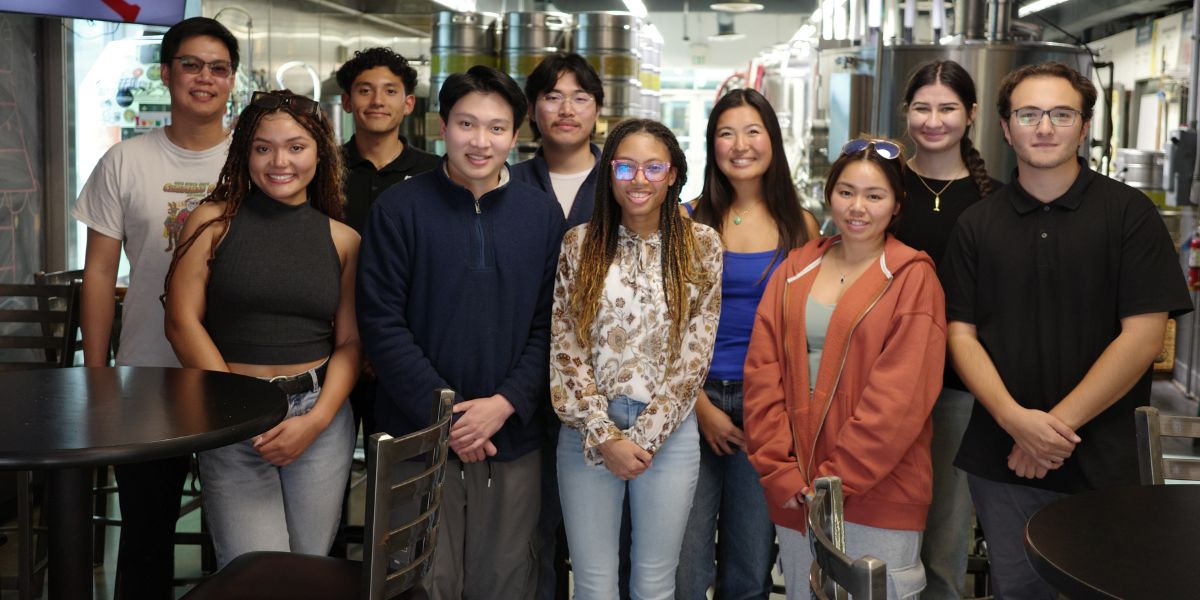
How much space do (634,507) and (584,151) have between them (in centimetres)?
108

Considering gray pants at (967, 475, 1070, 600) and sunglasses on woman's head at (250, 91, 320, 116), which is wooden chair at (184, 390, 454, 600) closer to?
sunglasses on woman's head at (250, 91, 320, 116)

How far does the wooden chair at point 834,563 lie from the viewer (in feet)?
4.67

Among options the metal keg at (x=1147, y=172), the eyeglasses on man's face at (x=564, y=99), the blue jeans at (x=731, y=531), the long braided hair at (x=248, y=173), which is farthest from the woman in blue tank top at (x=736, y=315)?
the metal keg at (x=1147, y=172)

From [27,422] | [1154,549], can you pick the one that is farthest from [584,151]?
[1154,549]

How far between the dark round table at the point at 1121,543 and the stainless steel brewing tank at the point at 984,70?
346 cm

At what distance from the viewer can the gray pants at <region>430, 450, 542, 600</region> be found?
110 inches

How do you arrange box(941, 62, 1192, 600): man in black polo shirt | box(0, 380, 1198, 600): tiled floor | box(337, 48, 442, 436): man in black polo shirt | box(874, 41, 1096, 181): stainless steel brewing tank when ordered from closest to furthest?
box(941, 62, 1192, 600): man in black polo shirt < box(337, 48, 442, 436): man in black polo shirt < box(0, 380, 1198, 600): tiled floor < box(874, 41, 1096, 181): stainless steel brewing tank

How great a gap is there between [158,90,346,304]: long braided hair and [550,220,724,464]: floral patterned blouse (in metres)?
0.64

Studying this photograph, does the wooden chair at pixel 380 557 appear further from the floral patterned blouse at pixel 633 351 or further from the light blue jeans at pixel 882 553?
the light blue jeans at pixel 882 553

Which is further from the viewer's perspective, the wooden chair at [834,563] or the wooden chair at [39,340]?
the wooden chair at [39,340]

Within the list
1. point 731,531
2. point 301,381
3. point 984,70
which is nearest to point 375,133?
point 301,381

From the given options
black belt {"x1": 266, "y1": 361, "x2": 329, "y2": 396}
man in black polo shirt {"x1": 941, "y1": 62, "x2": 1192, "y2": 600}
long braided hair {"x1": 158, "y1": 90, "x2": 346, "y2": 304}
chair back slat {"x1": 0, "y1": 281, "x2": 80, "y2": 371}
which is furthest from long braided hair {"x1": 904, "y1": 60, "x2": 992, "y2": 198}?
chair back slat {"x1": 0, "y1": 281, "x2": 80, "y2": 371}

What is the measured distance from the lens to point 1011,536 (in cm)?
269

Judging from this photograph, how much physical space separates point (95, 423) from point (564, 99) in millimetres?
1586
